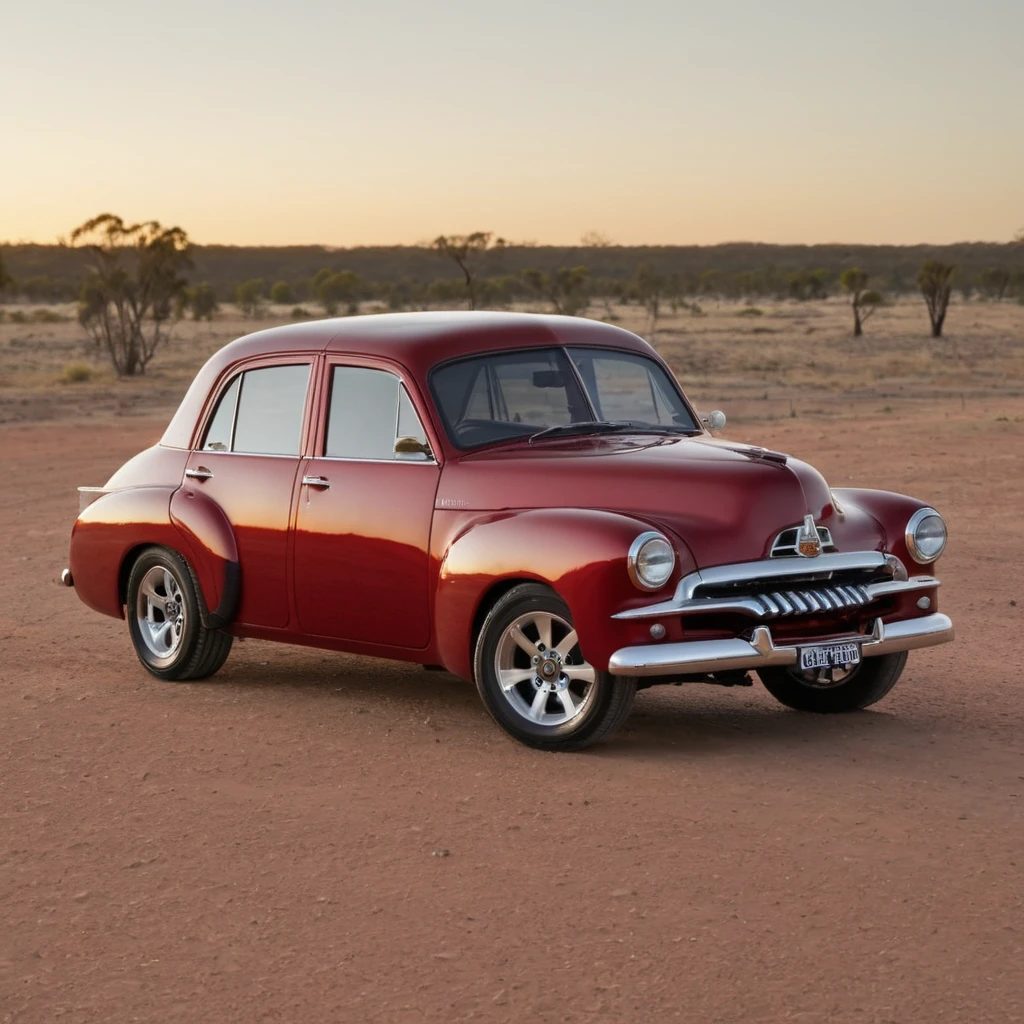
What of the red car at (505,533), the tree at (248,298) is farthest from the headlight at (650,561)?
the tree at (248,298)

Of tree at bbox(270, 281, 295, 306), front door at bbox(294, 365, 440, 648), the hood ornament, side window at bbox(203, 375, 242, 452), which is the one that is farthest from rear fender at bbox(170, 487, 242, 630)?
tree at bbox(270, 281, 295, 306)

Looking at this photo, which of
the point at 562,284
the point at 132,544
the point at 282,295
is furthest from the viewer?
the point at 282,295

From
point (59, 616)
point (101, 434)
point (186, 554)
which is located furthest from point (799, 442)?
point (186, 554)

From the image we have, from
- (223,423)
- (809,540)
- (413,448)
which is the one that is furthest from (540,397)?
(223,423)

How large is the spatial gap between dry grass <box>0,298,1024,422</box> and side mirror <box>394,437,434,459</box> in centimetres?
2199

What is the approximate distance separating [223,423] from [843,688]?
11.3 ft

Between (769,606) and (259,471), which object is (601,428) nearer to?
(769,606)

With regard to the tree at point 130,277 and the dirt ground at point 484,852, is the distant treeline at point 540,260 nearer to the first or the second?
the tree at point 130,277

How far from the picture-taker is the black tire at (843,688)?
24.8 feet

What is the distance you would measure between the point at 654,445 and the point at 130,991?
3.72 meters

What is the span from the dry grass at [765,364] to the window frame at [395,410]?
70.7 feet

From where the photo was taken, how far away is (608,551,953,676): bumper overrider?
6363mm

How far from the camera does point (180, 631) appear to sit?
8.52m

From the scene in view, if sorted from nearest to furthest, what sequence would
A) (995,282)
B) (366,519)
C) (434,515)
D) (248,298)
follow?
(434,515) → (366,519) → (995,282) → (248,298)
